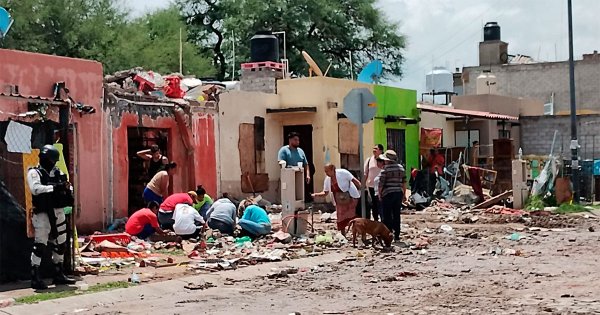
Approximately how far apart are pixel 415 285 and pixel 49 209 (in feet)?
15.4

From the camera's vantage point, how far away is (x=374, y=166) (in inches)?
645

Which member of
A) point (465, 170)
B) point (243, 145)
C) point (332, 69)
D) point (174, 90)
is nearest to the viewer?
point (174, 90)

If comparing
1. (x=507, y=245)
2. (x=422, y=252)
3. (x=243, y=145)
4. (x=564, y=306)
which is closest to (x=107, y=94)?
(x=243, y=145)

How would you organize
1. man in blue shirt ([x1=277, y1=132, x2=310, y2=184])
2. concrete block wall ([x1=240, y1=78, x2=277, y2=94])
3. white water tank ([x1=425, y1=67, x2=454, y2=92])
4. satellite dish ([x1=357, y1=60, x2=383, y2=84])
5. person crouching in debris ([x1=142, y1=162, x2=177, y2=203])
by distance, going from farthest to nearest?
white water tank ([x1=425, y1=67, x2=454, y2=92]) → satellite dish ([x1=357, y1=60, x2=383, y2=84]) → concrete block wall ([x1=240, y1=78, x2=277, y2=94]) → man in blue shirt ([x1=277, y1=132, x2=310, y2=184]) → person crouching in debris ([x1=142, y1=162, x2=177, y2=203])

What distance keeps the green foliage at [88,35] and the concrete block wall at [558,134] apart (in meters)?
18.8

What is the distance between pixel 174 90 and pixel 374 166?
6024mm

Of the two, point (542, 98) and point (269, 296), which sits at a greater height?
point (542, 98)

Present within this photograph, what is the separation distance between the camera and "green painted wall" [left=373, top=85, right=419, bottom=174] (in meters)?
26.4

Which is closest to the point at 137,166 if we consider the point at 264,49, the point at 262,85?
the point at 262,85

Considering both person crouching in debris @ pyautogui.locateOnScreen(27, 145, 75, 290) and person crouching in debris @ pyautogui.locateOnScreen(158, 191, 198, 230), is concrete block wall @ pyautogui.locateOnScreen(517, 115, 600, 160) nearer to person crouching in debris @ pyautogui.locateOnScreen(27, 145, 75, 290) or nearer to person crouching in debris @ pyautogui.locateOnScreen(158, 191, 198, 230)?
person crouching in debris @ pyautogui.locateOnScreen(158, 191, 198, 230)

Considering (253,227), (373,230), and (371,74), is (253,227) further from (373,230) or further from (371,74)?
(371,74)

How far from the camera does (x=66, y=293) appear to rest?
10016 millimetres

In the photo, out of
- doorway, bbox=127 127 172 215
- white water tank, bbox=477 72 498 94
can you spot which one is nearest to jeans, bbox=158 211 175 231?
doorway, bbox=127 127 172 215

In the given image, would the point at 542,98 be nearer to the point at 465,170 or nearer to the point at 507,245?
the point at 465,170
